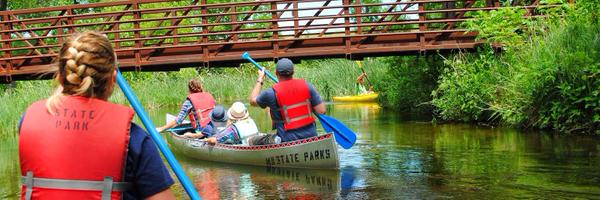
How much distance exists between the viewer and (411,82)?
22703 millimetres

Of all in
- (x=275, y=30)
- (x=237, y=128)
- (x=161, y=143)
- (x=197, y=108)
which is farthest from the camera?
(x=275, y=30)

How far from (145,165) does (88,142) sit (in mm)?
221

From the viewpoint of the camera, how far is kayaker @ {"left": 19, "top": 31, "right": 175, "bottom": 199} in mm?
2959

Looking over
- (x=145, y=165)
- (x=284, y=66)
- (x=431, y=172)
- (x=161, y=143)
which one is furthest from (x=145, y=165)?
(x=431, y=172)

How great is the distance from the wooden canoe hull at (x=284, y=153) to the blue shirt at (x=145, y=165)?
312 inches

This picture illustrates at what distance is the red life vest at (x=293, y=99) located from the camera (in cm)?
1072

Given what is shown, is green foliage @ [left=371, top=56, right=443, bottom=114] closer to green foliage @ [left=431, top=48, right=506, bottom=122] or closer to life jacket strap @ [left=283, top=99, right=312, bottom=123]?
green foliage @ [left=431, top=48, right=506, bottom=122]

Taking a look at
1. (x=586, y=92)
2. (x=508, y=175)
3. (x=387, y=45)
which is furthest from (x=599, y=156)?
(x=387, y=45)

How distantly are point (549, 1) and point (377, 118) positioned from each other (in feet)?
18.0

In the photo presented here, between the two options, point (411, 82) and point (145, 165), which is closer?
point (145, 165)

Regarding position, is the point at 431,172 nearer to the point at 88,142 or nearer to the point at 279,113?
the point at 279,113

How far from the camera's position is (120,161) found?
299cm

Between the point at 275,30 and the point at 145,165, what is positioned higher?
the point at 275,30

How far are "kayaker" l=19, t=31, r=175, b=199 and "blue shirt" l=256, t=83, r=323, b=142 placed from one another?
303 inches
